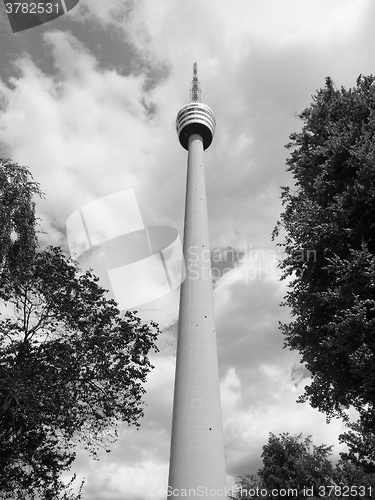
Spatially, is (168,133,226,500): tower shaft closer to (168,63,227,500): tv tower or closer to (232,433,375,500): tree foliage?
(168,63,227,500): tv tower

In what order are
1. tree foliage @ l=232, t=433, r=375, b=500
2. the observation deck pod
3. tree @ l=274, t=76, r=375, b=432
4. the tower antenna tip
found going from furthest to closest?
1. the tower antenna tip
2. the observation deck pod
3. tree foliage @ l=232, t=433, r=375, b=500
4. tree @ l=274, t=76, r=375, b=432

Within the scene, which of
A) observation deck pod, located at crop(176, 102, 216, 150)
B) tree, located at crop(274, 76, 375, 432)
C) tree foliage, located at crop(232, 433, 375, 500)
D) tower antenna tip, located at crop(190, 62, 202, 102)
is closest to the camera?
tree, located at crop(274, 76, 375, 432)

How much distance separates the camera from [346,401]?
60.7 feet

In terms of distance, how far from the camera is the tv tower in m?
21.9

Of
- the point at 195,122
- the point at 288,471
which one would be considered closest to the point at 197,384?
the point at 288,471

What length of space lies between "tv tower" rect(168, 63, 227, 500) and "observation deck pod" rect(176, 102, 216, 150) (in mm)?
17090

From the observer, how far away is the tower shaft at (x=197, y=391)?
2188 centimetres

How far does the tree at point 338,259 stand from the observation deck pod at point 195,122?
3578 cm

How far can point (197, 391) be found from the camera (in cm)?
2588

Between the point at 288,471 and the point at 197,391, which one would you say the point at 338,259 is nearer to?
the point at 197,391

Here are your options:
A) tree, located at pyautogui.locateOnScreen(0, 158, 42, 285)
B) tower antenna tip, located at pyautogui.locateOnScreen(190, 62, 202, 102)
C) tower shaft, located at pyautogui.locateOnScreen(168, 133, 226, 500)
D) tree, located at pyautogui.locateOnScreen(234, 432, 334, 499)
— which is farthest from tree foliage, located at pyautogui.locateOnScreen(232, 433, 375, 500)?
tower antenna tip, located at pyautogui.locateOnScreen(190, 62, 202, 102)

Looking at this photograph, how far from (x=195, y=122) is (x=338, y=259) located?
44668 mm

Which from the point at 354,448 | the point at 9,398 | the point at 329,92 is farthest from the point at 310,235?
the point at 354,448

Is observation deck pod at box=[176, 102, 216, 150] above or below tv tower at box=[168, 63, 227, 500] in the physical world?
above
